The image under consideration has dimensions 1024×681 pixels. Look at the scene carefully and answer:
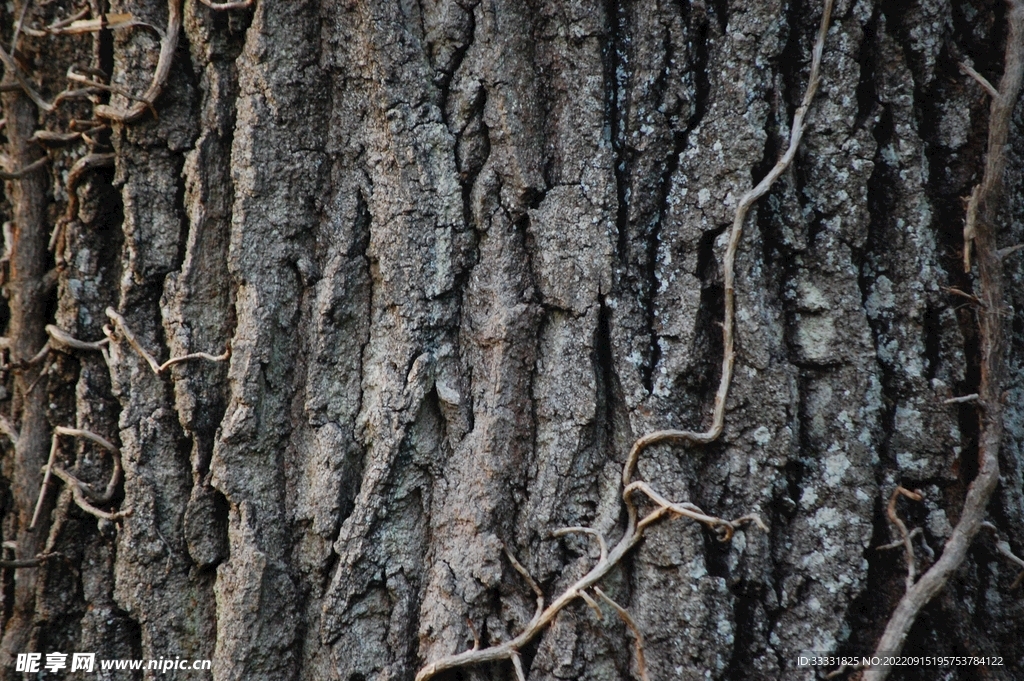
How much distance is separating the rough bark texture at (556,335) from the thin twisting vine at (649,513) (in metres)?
0.02

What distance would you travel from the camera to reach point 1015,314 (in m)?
1.19

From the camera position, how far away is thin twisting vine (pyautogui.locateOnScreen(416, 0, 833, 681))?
1083 mm

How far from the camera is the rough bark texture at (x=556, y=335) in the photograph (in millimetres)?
1103

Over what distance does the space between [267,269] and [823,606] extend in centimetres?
115

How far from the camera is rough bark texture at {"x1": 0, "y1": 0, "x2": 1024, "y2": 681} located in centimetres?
110

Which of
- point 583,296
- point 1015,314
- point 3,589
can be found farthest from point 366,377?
point 1015,314

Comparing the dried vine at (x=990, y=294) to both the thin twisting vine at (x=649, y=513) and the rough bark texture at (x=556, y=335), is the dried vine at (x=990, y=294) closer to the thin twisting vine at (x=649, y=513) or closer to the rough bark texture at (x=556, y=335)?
the rough bark texture at (x=556, y=335)

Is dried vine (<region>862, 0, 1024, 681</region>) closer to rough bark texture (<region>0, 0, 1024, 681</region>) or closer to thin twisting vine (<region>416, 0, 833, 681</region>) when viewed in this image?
rough bark texture (<region>0, 0, 1024, 681</region>)

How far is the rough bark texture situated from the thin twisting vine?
0.8 inches

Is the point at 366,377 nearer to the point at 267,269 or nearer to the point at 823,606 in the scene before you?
the point at 267,269

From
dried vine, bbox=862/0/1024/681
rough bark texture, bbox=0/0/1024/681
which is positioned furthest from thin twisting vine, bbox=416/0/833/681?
dried vine, bbox=862/0/1024/681

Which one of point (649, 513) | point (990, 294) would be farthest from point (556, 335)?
point (990, 294)

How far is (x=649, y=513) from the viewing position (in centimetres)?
110

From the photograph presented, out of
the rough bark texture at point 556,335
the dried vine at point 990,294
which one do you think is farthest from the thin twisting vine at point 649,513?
the dried vine at point 990,294
